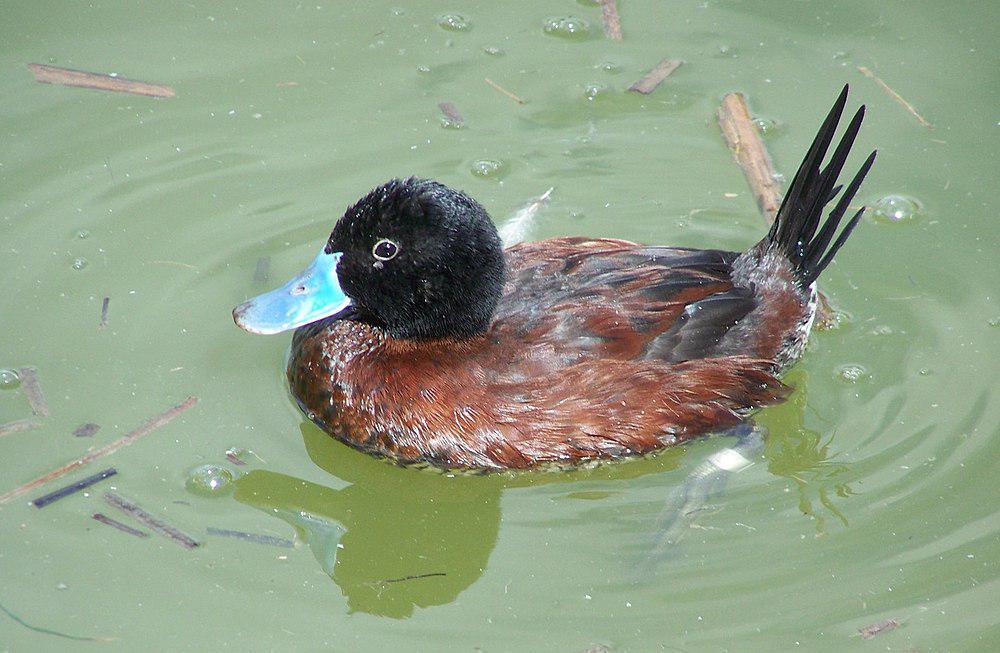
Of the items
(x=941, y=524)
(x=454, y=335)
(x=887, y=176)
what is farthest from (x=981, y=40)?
(x=454, y=335)

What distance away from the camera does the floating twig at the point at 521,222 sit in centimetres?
566

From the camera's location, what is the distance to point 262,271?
548cm

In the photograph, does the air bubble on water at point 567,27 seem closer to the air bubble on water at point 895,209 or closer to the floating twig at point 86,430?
the air bubble on water at point 895,209

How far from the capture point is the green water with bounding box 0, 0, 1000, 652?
13.7ft

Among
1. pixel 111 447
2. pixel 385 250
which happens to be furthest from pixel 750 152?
pixel 111 447

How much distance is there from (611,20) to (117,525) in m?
4.15

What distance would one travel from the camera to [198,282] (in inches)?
213

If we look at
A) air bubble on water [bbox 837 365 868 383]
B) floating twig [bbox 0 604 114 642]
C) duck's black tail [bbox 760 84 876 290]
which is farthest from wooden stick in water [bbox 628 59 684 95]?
floating twig [bbox 0 604 114 642]

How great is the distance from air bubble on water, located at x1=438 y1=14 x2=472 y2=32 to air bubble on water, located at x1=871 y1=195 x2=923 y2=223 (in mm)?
2575

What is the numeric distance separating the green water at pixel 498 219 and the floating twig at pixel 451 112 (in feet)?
0.18

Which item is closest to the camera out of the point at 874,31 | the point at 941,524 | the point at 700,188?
the point at 941,524

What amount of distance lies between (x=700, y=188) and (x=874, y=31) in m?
1.82

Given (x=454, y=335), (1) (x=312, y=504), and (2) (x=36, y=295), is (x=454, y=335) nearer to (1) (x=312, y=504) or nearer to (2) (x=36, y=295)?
(1) (x=312, y=504)

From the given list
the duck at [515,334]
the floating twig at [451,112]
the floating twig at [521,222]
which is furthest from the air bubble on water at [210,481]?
the floating twig at [451,112]
